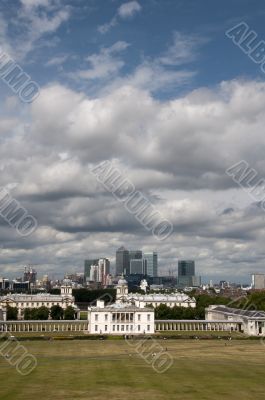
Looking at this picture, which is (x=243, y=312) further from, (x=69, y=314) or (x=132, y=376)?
(x=132, y=376)

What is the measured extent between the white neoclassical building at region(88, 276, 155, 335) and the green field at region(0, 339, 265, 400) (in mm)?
39803

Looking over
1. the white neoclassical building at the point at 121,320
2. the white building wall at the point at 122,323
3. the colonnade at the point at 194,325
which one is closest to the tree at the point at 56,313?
the white neoclassical building at the point at 121,320

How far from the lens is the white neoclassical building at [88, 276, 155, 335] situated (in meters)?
128

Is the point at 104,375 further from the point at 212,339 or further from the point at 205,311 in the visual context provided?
the point at 205,311

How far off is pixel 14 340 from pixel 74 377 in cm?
4646

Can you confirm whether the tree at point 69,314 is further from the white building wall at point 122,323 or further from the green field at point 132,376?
the green field at point 132,376

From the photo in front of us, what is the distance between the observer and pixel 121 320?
130500 millimetres

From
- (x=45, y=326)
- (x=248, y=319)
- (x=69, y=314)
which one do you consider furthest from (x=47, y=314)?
(x=248, y=319)

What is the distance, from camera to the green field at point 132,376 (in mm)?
47312

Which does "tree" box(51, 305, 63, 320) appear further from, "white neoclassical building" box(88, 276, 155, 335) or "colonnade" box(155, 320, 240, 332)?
"colonnade" box(155, 320, 240, 332)

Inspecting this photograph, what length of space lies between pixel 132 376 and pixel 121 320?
74049 millimetres

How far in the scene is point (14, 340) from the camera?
99312 millimetres

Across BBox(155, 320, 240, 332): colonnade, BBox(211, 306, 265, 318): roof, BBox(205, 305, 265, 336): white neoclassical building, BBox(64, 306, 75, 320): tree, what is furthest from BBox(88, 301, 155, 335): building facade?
BBox(211, 306, 265, 318): roof

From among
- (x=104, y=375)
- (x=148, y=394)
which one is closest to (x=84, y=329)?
(x=104, y=375)
